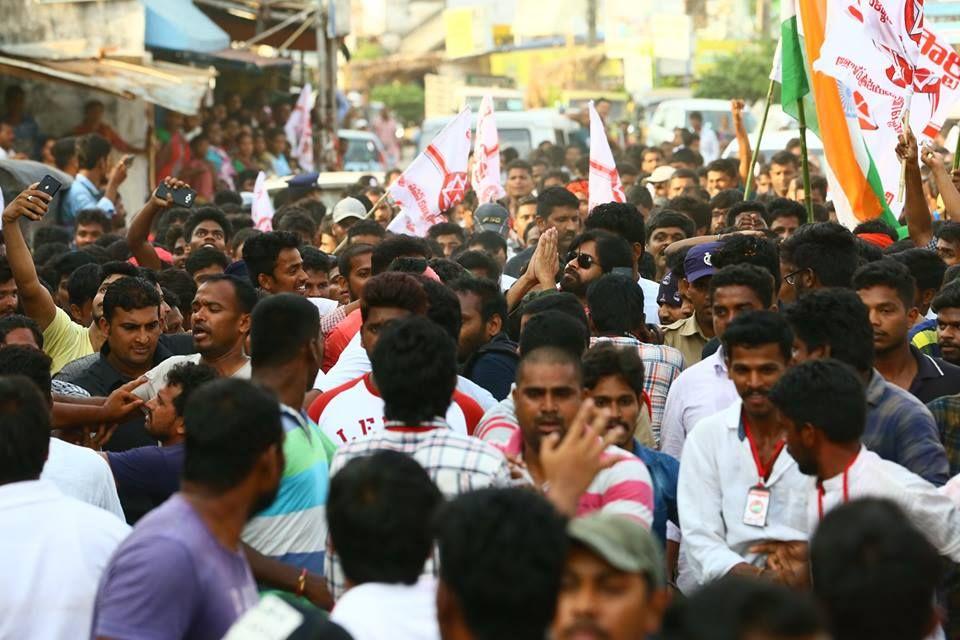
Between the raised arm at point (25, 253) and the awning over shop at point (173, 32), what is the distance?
1402 centimetres

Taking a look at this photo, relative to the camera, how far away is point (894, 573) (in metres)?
3.23

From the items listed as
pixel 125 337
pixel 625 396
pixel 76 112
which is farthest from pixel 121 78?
pixel 625 396

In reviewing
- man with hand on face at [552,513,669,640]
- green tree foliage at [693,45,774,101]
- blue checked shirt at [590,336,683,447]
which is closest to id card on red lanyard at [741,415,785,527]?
blue checked shirt at [590,336,683,447]

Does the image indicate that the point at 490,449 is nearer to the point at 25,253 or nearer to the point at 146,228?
the point at 25,253

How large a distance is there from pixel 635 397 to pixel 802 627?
3224mm

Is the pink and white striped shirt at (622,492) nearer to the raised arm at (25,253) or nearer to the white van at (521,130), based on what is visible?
the raised arm at (25,253)

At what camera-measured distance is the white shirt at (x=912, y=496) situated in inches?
194

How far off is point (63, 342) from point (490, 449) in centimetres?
410

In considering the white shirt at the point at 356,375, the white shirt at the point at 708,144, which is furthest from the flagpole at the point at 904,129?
the white shirt at the point at 708,144

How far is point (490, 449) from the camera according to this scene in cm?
481

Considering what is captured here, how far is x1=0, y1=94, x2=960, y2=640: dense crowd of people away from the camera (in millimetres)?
3471

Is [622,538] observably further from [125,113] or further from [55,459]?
[125,113]

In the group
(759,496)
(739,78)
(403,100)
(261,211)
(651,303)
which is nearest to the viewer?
(759,496)

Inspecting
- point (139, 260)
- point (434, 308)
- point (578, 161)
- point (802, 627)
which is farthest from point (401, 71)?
point (802, 627)
